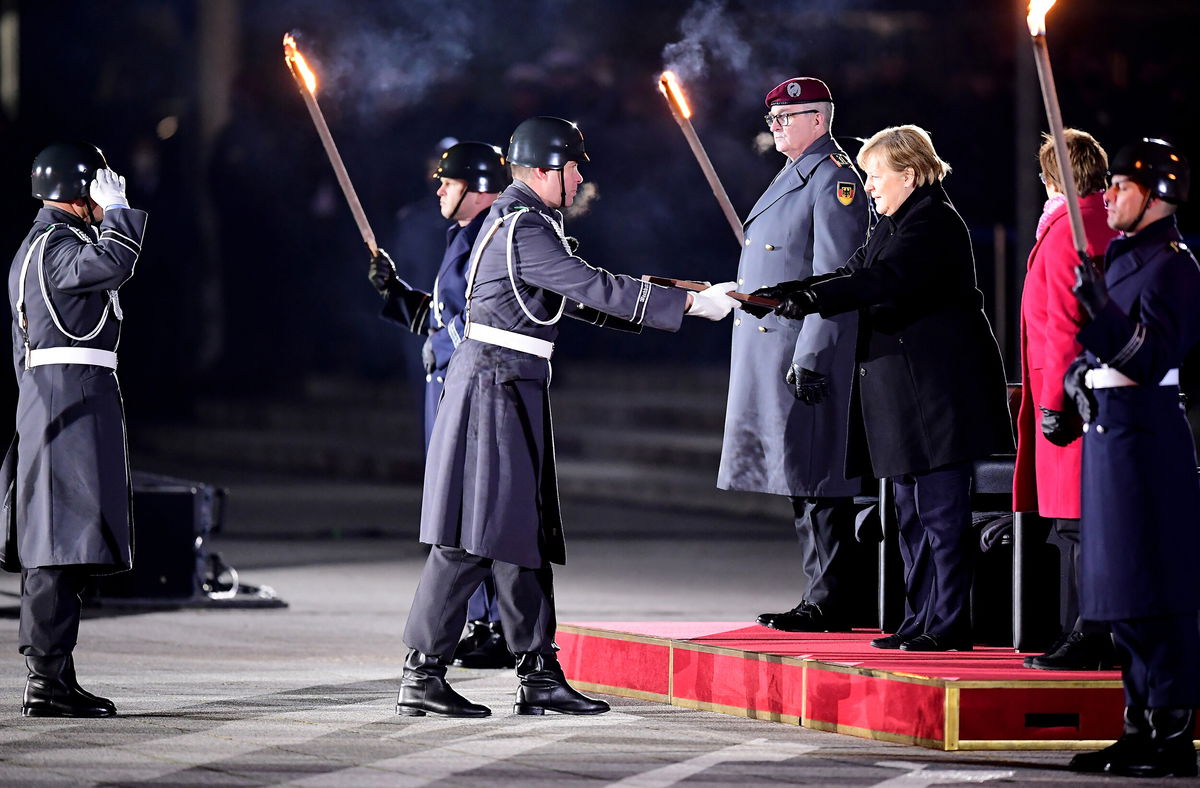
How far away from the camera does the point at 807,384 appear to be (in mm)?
8258

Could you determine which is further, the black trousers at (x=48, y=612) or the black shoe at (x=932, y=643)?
the black shoe at (x=932, y=643)

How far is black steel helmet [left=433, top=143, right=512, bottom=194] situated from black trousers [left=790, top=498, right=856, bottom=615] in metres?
1.87

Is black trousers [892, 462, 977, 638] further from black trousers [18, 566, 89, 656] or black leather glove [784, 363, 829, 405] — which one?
black trousers [18, 566, 89, 656]

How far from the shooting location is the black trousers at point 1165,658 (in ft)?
21.7

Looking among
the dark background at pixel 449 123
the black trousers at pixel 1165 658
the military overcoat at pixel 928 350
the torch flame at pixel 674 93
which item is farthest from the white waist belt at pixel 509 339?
the dark background at pixel 449 123

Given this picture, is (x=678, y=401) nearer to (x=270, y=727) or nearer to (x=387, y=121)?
(x=387, y=121)

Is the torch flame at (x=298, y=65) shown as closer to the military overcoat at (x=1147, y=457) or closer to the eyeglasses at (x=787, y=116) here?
the eyeglasses at (x=787, y=116)

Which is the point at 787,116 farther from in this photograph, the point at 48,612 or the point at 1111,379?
the point at 48,612

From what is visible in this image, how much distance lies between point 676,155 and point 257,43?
→ 6782 mm

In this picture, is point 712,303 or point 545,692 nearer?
point 712,303

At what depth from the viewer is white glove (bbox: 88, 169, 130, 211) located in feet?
25.6

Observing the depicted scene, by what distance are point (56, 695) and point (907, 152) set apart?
3.29 meters

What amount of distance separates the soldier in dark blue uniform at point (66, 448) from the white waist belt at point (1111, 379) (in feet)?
10.0

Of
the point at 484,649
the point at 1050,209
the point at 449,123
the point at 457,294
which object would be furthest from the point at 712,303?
the point at 449,123
